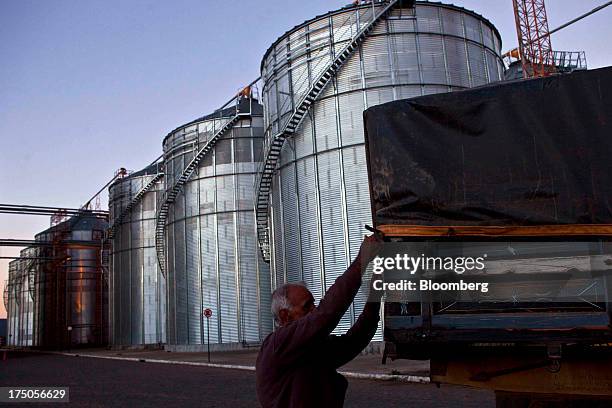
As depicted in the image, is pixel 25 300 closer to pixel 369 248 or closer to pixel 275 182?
pixel 275 182

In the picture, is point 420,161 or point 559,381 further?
point 420,161

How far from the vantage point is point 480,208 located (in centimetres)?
445

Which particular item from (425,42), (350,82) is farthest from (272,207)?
(425,42)

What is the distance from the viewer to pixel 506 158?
4.53 meters

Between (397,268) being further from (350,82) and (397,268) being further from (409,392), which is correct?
(350,82)

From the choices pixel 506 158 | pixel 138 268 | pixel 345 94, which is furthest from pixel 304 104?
pixel 138 268

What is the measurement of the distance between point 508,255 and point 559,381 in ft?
2.99

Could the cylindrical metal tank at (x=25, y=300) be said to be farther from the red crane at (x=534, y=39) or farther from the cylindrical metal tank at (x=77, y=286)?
the red crane at (x=534, y=39)

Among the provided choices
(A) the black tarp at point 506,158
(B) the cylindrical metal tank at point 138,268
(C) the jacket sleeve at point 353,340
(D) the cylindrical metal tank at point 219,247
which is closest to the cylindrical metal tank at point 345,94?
(D) the cylindrical metal tank at point 219,247

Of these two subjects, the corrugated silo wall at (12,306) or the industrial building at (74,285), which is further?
the corrugated silo wall at (12,306)

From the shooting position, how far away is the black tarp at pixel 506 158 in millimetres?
4359

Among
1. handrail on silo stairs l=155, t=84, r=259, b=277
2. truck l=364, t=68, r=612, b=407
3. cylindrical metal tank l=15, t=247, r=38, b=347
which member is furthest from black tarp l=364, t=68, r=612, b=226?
cylindrical metal tank l=15, t=247, r=38, b=347

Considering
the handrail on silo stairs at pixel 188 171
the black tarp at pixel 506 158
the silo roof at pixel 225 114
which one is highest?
the silo roof at pixel 225 114

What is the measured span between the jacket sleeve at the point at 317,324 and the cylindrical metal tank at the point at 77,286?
61.0m
